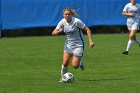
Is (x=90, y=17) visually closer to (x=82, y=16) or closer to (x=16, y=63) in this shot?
(x=82, y=16)

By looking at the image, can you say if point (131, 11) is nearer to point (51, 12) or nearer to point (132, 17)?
point (132, 17)

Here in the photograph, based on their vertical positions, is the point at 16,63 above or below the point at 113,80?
below

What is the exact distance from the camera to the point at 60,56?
21.4 m

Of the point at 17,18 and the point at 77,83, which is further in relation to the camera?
the point at 17,18

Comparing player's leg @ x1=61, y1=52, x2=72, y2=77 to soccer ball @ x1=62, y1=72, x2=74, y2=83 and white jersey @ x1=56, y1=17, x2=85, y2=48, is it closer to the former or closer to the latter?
white jersey @ x1=56, y1=17, x2=85, y2=48

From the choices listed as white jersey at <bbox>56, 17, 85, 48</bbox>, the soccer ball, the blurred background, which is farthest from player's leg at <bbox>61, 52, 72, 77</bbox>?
the blurred background

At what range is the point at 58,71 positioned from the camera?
1658 cm

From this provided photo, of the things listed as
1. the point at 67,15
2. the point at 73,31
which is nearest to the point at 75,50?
the point at 73,31

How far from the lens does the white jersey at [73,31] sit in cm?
1440

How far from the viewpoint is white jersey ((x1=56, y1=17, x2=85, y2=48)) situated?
14398 millimetres

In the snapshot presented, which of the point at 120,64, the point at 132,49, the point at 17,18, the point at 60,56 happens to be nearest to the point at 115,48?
A: the point at 132,49

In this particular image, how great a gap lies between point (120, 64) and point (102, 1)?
55.8 ft

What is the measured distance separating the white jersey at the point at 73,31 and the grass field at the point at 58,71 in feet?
3.04

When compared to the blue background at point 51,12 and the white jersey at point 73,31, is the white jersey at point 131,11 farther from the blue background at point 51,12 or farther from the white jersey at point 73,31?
the blue background at point 51,12
